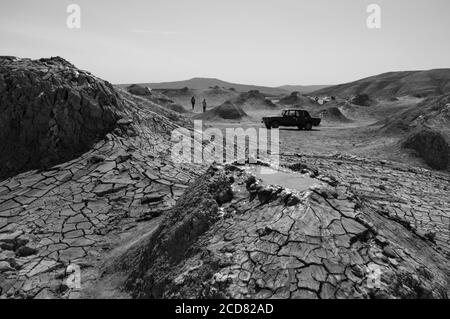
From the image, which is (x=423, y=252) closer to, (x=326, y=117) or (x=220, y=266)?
(x=220, y=266)

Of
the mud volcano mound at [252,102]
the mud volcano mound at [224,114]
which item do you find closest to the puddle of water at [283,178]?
the mud volcano mound at [224,114]

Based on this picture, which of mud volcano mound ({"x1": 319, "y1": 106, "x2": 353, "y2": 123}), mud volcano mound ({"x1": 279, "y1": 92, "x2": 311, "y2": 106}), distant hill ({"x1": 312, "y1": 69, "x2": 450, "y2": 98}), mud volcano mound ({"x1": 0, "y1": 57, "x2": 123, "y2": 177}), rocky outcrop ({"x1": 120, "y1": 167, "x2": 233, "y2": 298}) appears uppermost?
distant hill ({"x1": 312, "y1": 69, "x2": 450, "y2": 98})

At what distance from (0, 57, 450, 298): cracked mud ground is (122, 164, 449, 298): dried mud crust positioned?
0.01 meters

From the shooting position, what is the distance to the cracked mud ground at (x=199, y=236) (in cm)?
339

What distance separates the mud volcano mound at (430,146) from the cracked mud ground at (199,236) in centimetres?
549

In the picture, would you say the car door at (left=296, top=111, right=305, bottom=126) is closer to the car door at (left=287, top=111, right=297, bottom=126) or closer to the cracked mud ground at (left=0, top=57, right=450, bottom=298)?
the car door at (left=287, top=111, right=297, bottom=126)

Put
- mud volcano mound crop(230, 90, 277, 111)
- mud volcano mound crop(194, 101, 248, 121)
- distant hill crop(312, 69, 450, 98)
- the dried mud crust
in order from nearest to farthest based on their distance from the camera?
1. the dried mud crust
2. mud volcano mound crop(194, 101, 248, 121)
3. mud volcano mound crop(230, 90, 277, 111)
4. distant hill crop(312, 69, 450, 98)

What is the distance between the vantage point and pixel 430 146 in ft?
43.7

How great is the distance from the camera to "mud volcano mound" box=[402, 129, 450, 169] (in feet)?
42.2

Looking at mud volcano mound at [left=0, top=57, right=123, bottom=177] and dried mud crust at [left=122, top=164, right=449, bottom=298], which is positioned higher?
mud volcano mound at [left=0, top=57, right=123, bottom=177]

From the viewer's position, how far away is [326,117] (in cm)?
2872

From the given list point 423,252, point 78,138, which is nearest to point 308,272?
point 423,252

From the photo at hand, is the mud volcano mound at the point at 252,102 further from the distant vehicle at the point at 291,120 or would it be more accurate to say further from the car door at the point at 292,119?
the car door at the point at 292,119

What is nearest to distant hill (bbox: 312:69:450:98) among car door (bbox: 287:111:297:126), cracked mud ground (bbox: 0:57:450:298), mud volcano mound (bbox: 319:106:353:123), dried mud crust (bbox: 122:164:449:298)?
mud volcano mound (bbox: 319:106:353:123)
